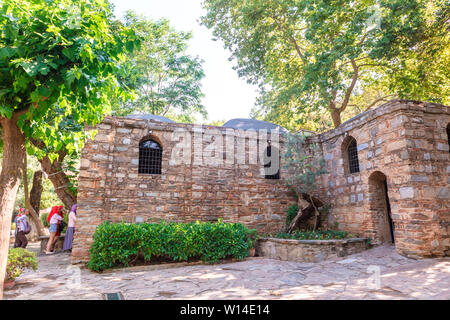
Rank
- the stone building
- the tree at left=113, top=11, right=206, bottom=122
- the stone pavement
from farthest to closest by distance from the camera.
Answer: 1. the tree at left=113, top=11, right=206, bottom=122
2. the stone building
3. the stone pavement

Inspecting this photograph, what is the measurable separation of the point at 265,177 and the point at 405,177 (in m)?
4.28

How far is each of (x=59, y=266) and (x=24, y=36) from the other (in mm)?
6362

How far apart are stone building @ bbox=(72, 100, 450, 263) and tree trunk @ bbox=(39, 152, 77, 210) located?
336cm

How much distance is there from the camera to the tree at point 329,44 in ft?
30.2

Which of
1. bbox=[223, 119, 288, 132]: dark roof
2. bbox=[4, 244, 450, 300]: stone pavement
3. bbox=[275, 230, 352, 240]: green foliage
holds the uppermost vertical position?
bbox=[223, 119, 288, 132]: dark roof

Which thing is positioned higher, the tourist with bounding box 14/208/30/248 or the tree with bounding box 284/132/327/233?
the tree with bounding box 284/132/327/233

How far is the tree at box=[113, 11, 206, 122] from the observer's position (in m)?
17.5

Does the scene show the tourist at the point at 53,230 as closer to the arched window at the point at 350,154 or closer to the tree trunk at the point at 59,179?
the tree trunk at the point at 59,179

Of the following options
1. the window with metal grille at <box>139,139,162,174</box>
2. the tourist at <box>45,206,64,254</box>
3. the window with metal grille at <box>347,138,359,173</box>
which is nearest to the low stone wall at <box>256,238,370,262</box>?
the window with metal grille at <box>347,138,359,173</box>

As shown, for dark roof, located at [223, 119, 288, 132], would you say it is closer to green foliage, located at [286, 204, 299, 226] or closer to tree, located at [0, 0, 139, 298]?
green foliage, located at [286, 204, 299, 226]

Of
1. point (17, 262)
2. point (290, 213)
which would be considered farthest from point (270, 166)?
point (17, 262)

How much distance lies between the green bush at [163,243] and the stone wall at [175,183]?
101 cm

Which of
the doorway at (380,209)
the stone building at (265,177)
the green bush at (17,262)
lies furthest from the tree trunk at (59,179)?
the doorway at (380,209)
